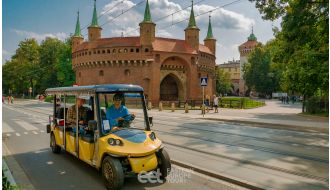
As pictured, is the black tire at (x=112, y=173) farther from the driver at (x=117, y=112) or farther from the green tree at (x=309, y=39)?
the green tree at (x=309, y=39)

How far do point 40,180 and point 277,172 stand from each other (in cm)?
499

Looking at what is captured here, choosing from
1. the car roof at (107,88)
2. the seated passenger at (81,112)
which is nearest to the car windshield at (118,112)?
the car roof at (107,88)

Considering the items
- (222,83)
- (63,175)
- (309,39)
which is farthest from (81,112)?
(222,83)

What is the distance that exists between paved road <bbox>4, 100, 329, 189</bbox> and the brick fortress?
32.9m

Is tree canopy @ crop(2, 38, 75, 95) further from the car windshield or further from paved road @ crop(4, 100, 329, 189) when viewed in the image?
the car windshield

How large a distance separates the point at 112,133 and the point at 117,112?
68 cm

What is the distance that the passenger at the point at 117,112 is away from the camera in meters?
6.82

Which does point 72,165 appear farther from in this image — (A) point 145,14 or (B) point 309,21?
(A) point 145,14

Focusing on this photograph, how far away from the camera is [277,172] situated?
7062mm

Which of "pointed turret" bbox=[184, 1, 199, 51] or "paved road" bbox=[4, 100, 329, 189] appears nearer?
"paved road" bbox=[4, 100, 329, 189]

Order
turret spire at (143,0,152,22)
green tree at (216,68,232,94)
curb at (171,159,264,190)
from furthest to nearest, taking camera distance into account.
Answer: green tree at (216,68,232,94) < turret spire at (143,0,152,22) < curb at (171,159,264,190)

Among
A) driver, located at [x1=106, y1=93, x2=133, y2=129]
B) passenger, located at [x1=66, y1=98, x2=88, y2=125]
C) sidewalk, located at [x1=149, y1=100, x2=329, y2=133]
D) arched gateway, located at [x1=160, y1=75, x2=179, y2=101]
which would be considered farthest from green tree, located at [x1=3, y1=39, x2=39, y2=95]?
driver, located at [x1=106, y1=93, x2=133, y2=129]

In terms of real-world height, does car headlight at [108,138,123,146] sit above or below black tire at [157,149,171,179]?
above

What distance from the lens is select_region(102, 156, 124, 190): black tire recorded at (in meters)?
5.75
